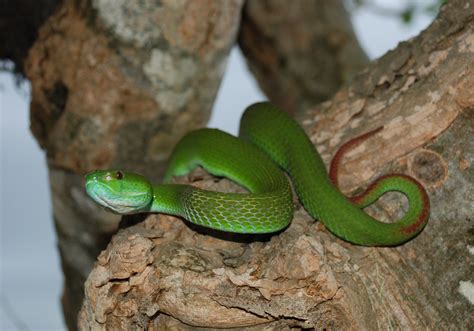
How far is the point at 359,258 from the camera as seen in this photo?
275 cm

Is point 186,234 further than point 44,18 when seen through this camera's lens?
No

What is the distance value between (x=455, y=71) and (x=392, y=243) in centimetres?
96

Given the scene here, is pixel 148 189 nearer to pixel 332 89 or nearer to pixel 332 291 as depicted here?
pixel 332 291

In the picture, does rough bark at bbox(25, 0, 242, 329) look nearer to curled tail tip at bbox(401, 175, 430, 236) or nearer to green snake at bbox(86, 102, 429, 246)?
green snake at bbox(86, 102, 429, 246)

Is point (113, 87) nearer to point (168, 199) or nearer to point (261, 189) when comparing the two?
point (168, 199)

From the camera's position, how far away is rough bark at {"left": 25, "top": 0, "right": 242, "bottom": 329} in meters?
3.63

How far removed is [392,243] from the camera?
274 cm

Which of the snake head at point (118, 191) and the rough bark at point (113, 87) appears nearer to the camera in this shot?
the snake head at point (118, 191)

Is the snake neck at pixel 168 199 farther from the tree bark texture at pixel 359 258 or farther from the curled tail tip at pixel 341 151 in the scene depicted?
the curled tail tip at pixel 341 151

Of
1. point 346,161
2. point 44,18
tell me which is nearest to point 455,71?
point 346,161

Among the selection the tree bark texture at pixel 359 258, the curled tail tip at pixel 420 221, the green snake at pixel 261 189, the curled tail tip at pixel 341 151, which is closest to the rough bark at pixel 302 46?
the green snake at pixel 261 189

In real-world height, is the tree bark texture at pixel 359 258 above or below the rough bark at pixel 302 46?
below

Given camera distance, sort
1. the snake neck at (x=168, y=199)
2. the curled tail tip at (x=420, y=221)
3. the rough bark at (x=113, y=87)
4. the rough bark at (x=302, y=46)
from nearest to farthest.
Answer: the curled tail tip at (x=420, y=221) → the snake neck at (x=168, y=199) → the rough bark at (x=113, y=87) → the rough bark at (x=302, y=46)

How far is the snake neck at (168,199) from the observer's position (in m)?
3.04
